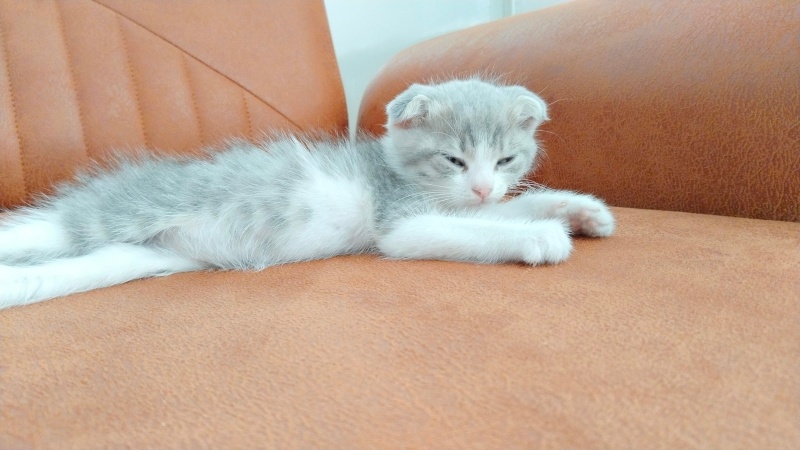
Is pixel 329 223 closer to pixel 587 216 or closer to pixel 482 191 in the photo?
pixel 482 191

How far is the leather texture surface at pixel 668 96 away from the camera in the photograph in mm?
819

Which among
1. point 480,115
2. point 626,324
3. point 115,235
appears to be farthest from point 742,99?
point 115,235

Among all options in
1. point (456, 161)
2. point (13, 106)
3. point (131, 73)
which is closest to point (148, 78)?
point (131, 73)

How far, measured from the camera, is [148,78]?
4.08ft

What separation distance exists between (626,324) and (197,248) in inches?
27.6

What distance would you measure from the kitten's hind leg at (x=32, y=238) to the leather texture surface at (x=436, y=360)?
218 mm

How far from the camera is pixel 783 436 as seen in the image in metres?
0.33

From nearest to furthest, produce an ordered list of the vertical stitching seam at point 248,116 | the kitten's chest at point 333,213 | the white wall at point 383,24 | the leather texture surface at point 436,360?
1. the leather texture surface at point 436,360
2. the kitten's chest at point 333,213
3. the vertical stitching seam at point 248,116
4. the white wall at point 383,24

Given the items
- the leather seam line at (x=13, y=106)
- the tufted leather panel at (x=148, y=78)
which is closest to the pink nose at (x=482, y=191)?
the tufted leather panel at (x=148, y=78)

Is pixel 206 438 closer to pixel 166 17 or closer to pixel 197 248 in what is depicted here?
pixel 197 248

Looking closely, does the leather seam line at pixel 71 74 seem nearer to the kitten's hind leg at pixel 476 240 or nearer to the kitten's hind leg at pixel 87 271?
the kitten's hind leg at pixel 87 271

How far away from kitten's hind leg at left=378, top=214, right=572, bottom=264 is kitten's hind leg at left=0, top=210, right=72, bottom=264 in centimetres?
56

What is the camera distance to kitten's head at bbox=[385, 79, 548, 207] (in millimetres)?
962

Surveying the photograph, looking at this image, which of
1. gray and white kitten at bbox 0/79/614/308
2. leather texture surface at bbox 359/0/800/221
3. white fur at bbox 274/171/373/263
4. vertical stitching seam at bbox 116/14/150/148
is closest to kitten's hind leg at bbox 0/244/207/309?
gray and white kitten at bbox 0/79/614/308
